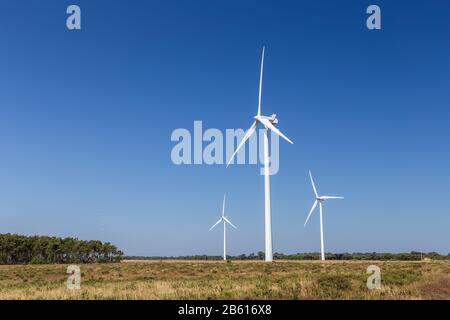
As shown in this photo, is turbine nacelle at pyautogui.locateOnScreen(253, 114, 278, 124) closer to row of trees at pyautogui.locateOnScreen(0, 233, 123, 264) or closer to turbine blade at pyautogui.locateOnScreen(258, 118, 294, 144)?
turbine blade at pyautogui.locateOnScreen(258, 118, 294, 144)

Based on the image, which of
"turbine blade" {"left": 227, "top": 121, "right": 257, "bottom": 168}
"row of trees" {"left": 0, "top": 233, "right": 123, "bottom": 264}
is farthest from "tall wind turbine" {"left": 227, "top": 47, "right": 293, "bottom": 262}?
"row of trees" {"left": 0, "top": 233, "right": 123, "bottom": 264}

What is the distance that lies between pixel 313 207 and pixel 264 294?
74.6m

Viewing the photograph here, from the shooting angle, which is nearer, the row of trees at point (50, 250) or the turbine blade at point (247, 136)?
the turbine blade at point (247, 136)

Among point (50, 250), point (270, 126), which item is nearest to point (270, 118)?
point (270, 126)

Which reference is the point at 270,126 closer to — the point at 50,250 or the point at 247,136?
the point at 247,136

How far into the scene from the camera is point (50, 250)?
13612cm

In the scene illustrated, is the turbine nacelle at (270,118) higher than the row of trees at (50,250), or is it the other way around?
the turbine nacelle at (270,118)

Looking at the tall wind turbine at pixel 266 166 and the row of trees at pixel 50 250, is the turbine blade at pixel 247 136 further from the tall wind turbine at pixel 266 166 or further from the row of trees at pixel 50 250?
the row of trees at pixel 50 250

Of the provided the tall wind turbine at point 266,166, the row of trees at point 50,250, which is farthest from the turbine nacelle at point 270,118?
the row of trees at point 50,250

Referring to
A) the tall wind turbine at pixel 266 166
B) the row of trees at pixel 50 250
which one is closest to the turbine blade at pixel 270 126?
the tall wind turbine at pixel 266 166

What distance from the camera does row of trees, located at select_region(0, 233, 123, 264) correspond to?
5032 inches

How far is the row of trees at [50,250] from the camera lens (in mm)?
127812
